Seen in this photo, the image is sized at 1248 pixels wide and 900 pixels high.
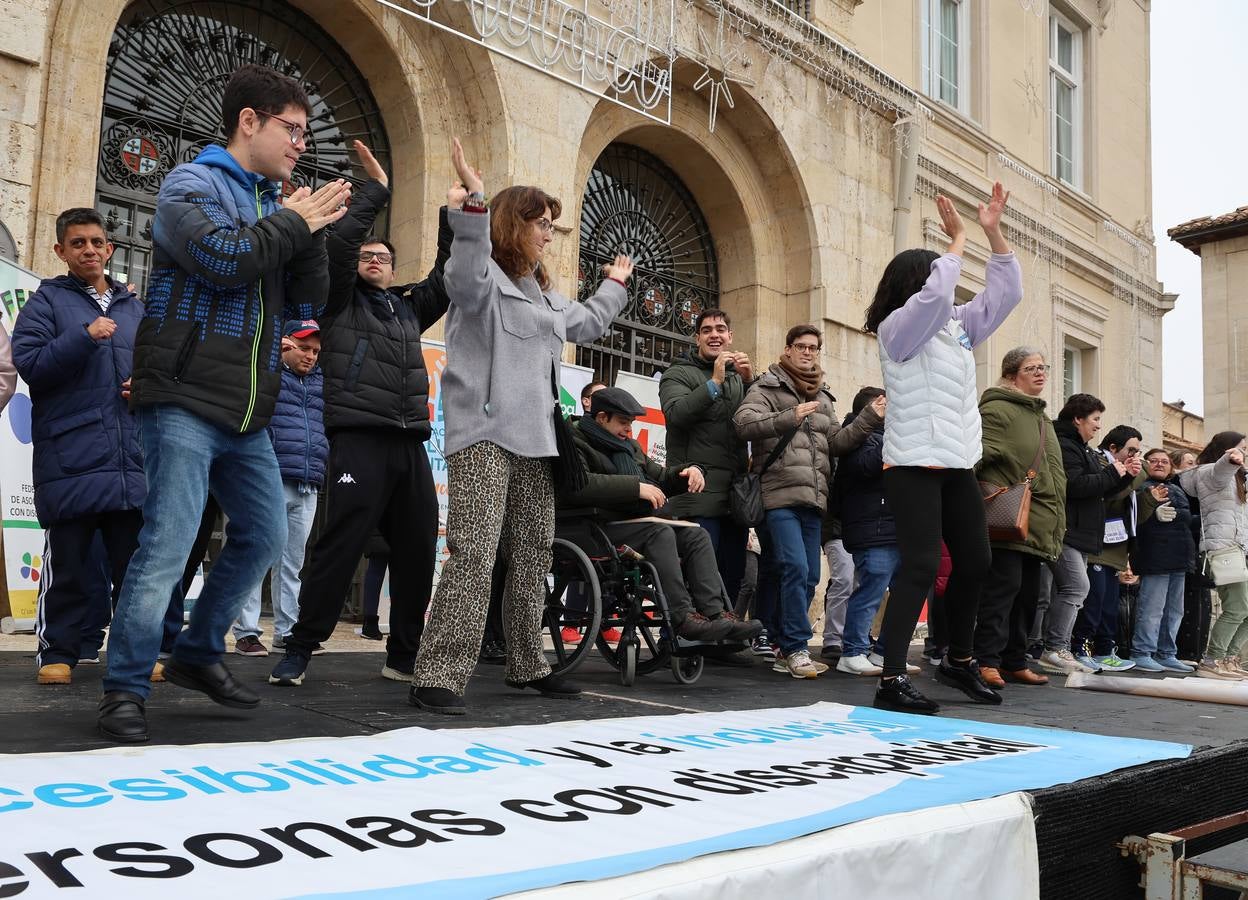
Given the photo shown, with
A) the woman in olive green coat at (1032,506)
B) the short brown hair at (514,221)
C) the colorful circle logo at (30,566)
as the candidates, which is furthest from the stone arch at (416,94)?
the short brown hair at (514,221)

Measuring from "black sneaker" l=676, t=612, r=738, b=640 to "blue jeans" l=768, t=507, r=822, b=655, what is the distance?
3.00 ft

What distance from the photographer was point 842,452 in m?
6.14

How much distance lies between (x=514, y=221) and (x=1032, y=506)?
3558mm

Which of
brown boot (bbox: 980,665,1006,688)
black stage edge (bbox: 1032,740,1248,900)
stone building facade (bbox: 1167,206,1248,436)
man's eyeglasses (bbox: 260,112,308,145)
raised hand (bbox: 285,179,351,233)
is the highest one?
stone building facade (bbox: 1167,206,1248,436)

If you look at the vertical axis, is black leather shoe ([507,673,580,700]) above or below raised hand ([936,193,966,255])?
below

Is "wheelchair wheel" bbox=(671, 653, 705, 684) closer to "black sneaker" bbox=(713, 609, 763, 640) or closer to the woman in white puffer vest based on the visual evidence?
"black sneaker" bbox=(713, 609, 763, 640)

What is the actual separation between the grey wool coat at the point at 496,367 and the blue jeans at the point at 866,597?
2.77m

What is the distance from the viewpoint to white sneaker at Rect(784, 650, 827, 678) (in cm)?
555

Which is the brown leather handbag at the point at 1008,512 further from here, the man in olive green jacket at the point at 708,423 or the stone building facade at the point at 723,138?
the stone building facade at the point at 723,138

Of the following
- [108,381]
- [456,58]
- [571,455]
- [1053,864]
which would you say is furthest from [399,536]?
[456,58]

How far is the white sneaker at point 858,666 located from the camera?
5891 mm

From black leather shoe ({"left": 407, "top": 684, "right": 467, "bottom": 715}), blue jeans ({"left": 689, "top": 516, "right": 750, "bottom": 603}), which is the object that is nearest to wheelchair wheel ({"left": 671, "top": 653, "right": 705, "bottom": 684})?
blue jeans ({"left": 689, "top": 516, "right": 750, "bottom": 603})

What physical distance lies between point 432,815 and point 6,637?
474 cm

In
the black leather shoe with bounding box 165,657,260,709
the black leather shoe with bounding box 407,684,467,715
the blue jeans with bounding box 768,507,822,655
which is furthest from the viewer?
the blue jeans with bounding box 768,507,822,655
